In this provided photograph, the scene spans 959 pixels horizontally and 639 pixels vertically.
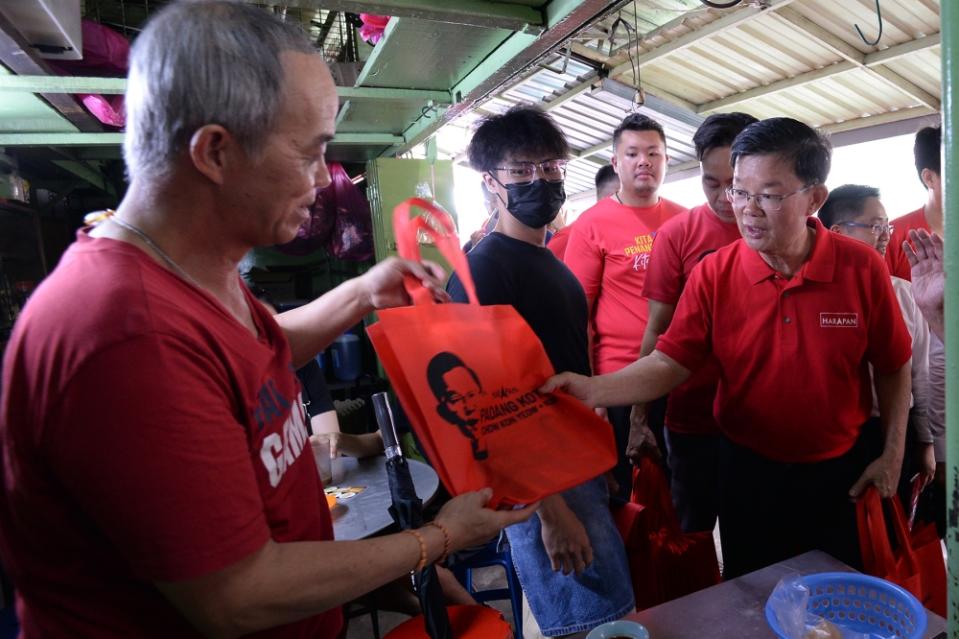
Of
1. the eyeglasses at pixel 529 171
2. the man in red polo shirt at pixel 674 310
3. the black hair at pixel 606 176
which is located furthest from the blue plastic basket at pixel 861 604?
the black hair at pixel 606 176

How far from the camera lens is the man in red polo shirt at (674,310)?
230 cm

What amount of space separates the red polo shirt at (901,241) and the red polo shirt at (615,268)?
0.95 m

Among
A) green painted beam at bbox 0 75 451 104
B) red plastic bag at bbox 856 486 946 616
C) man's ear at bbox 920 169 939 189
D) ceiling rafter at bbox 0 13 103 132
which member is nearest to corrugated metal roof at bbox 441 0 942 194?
man's ear at bbox 920 169 939 189

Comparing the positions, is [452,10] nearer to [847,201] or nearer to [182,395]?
[182,395]

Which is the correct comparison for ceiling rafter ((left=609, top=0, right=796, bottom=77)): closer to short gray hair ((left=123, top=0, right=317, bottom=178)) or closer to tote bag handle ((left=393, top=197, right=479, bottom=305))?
tote bag handle ((left=393, top=197, right=479, bottom=305))

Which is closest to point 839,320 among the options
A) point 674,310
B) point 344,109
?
point 674,310

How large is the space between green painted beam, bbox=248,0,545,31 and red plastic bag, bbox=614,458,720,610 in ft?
5.56

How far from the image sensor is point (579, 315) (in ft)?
5.78

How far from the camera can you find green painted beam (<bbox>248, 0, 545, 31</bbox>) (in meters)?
1.87

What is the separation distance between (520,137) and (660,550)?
141 cm

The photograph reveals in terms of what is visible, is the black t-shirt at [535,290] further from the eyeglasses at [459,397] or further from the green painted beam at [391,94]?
the green painted beam at [391,94]

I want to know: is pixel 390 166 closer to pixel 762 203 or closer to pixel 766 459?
pixel 762 203

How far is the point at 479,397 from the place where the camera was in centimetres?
106

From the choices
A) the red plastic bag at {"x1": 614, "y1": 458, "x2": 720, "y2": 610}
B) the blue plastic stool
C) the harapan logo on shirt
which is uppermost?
the harapan logo on shirt
